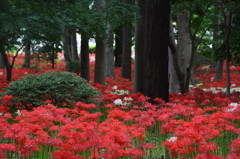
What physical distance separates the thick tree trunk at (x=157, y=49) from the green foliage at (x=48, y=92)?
1.58 meters

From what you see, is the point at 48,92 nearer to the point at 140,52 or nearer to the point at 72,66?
the point at 140,52

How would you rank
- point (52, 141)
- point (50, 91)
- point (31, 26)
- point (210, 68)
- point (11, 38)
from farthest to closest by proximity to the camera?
1. point (210, 68)
2. point (11, 38)
3. point (31, 26)
4. point (50, 91)
5. point (52, 141)

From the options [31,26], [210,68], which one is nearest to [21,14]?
[31,26]

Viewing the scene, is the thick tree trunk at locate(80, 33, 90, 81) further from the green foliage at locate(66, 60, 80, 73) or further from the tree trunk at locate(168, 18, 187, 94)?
the tree trunk at locate(168, 18, 187, 94)

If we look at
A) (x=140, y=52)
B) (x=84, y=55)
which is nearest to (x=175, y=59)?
(x=140, y=52)

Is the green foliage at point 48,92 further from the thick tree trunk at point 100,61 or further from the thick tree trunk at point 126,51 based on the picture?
the thick tree trunk at point 126,51

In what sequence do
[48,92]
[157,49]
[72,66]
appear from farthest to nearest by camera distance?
[72,66] < [157,49] < [48,92]

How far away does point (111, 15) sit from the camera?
12516mm

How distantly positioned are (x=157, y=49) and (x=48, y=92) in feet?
9.86

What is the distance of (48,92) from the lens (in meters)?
9.33

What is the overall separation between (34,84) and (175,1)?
5.53 m

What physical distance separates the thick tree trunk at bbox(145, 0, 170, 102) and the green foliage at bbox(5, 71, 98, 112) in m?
1.58

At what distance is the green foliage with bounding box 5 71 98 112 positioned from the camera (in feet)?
30.5

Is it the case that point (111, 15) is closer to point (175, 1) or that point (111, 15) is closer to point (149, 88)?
point (175, 1)
